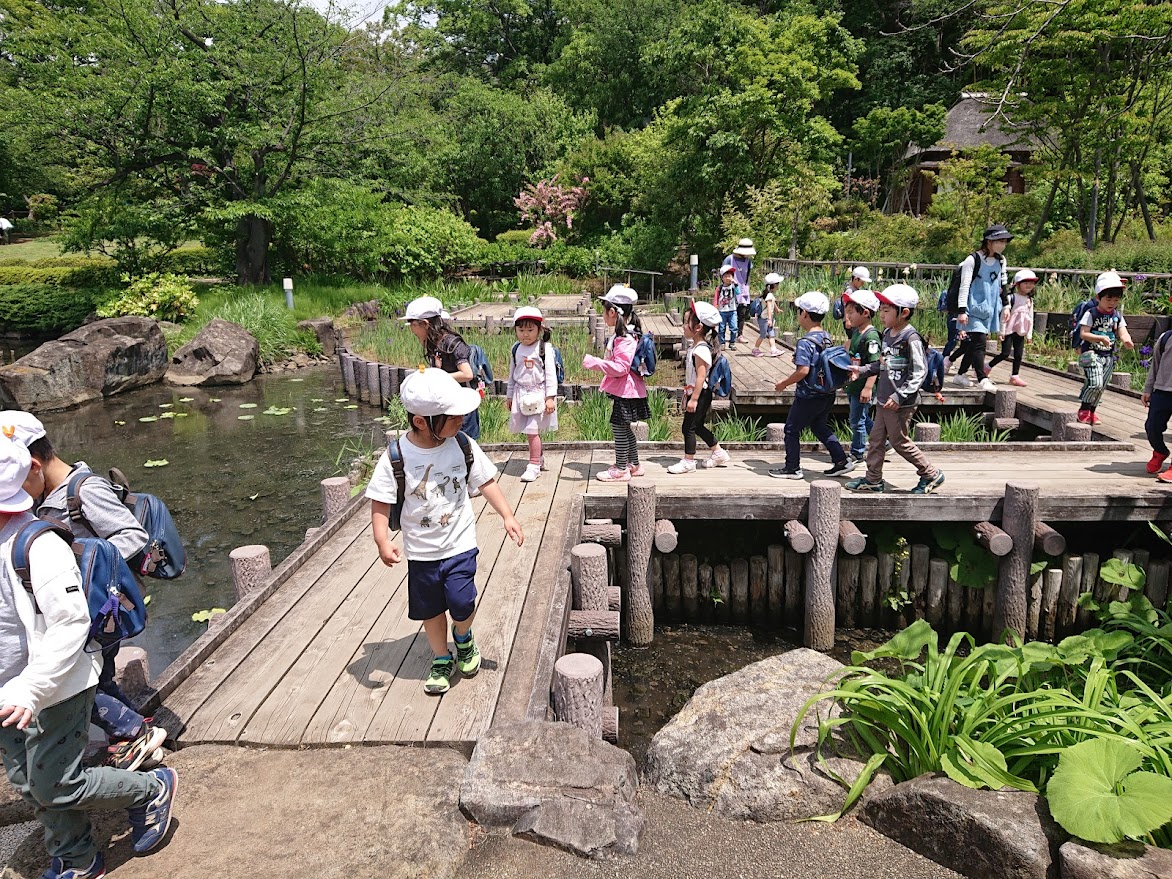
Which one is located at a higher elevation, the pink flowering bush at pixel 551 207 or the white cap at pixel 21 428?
the pink flowering bush at pixel 551 207

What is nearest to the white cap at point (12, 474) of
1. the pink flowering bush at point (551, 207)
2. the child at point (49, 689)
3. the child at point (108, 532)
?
the child at point (49, 689)

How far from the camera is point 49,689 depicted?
249 centimetres

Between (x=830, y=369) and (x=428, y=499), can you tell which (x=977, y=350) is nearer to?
(x=830, y=369)

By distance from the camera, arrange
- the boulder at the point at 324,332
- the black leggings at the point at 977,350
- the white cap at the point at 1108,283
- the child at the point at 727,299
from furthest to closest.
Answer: the boulder at the point at 324,332 < the child at the point at 727,299 < the black leggings at the point at 977,350 < the white cap at the point at 1108,283

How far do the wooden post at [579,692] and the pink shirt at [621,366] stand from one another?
2.90 metres

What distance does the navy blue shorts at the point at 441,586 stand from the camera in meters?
3.70

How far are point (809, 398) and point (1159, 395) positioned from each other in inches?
100

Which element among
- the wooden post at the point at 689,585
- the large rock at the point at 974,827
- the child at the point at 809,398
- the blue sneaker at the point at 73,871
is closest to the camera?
the blue sneaker at the point at 73,871

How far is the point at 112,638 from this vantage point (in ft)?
9.16

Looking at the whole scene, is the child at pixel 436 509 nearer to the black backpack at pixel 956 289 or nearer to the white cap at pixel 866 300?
the white cap at pixel 866 300

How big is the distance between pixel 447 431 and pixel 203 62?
66.8 feet

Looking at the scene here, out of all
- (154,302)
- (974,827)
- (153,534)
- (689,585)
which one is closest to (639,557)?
(689,585)

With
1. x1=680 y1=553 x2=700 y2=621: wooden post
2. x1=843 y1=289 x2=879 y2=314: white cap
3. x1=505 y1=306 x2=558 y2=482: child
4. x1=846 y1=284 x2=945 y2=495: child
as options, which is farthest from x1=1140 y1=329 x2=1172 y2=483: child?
x1=505 y1=306 x2=558 y2=482: child

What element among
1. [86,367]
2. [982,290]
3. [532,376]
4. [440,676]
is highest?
[982,290]
